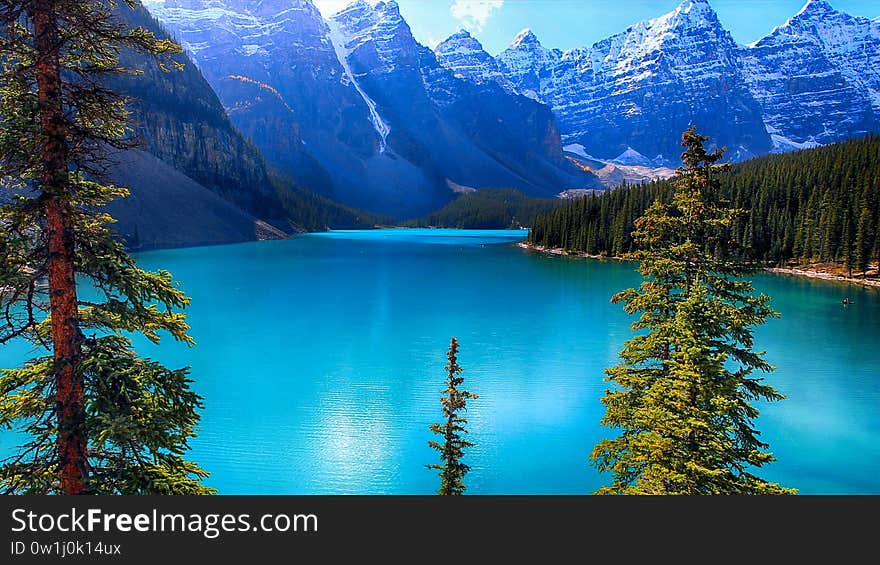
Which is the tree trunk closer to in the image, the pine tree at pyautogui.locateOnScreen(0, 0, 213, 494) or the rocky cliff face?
the pine tree at pyautogui.locateOnScreen(0, 0, 213, 494)

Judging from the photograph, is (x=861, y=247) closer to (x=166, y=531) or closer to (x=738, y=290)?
(x=738, y=290)

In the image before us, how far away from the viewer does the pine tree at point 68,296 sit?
673 centimetres

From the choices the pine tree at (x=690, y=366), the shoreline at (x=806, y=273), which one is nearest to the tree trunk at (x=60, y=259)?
the pine tree at (x=690, y=366)

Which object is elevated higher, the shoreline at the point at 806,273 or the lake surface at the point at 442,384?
the shoreline at the point at 806,273

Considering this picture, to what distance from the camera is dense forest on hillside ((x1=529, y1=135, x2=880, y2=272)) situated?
7444cm

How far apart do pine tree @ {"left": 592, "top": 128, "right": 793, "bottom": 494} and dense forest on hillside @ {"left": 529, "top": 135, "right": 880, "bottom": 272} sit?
5403 centimetres

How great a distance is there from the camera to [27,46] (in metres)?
7.59

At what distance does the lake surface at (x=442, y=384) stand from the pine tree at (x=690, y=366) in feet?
20.8

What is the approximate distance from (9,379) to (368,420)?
1612 cm

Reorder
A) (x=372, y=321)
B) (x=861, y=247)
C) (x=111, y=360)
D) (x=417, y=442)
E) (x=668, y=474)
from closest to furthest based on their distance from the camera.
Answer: (x=111, y=360) → (x=668, y=474) → (x=417, y=442) → (x=372, y=321) → (x=861, y=247)

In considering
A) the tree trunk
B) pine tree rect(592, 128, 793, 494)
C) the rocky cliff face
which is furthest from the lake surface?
the rocky cliff face

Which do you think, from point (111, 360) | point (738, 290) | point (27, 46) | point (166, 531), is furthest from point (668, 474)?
point (27, 46)

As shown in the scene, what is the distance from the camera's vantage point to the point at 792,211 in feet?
303

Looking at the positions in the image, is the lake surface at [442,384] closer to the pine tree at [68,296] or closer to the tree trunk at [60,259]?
the pine tree at [68,296]
